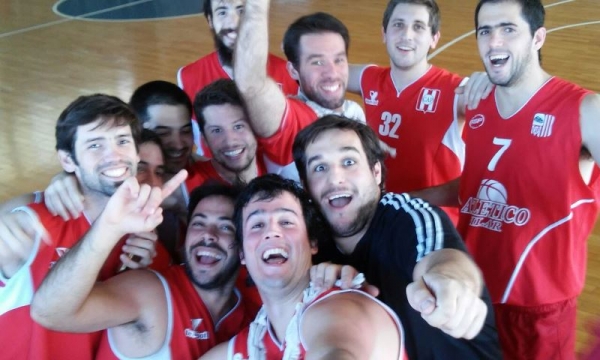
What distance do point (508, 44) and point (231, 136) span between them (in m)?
1.41

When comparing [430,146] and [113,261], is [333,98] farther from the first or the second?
[113,261]

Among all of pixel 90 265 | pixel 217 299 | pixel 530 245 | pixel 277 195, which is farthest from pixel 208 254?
pixel 530 245

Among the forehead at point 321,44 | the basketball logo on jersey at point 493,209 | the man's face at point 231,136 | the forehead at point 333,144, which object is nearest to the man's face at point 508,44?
the basketball logo on jersey at point 493,209

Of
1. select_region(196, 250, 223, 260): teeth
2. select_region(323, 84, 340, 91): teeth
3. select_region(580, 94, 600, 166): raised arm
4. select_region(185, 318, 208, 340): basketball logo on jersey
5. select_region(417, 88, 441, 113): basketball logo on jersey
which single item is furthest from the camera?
select_region(417, 88, 441, 113): basketball logo on jersey

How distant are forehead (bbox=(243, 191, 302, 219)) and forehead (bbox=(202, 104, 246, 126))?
865 millimetres

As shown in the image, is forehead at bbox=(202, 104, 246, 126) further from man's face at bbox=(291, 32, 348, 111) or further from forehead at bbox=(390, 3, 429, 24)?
forehead at bbox=(390, 3, 429, 24)

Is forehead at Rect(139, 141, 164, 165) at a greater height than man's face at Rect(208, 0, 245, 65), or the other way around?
man's face at Rect(208, 0, 245, 65)

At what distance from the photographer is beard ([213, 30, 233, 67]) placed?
4242mm

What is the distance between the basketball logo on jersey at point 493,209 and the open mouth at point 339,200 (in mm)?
939

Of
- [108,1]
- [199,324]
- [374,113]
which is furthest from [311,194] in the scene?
[108,1]

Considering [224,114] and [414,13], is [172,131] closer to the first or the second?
[224,114]

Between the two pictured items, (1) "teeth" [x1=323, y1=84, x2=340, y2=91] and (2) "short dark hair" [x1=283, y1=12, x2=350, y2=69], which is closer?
(1) "teeth" [x1=323, y1=84, x2=340, y2=91]

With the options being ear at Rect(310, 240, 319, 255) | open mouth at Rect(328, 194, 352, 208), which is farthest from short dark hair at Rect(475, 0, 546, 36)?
ear at Rect(310, 240, 319, 255)

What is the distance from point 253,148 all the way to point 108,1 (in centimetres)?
1286
